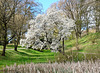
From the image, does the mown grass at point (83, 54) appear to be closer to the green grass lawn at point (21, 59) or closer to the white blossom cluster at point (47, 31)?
the green grass lawn at point (21, 59)

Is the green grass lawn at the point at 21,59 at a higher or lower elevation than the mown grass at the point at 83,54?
lower

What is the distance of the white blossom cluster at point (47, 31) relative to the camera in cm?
1238

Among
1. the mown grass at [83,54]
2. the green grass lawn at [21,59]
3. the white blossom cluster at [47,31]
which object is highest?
the white blossom cluster at [47,31]

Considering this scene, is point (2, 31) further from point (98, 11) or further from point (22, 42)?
point (98, 11)

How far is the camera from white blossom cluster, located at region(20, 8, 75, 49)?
12.4 meters

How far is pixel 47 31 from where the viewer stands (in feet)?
41.7

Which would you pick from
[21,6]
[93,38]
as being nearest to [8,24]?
[21,6]

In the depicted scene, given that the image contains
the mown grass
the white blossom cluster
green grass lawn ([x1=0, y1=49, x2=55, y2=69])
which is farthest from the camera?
the white blossom cluster

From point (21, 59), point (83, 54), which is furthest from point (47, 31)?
point (21, 59)

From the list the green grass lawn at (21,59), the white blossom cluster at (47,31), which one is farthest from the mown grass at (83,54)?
the white blossom cluster at (47,31)

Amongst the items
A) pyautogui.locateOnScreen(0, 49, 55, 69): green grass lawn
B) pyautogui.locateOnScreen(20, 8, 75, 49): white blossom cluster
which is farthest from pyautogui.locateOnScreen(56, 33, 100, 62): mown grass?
pyautogui.locateOnScreen(20, 8, 75, 49): white blossom cluster

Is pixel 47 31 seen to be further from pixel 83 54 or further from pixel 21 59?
pixel 21 59

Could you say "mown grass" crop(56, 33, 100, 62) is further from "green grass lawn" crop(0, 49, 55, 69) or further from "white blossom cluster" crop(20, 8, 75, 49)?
"white blossom cluster" crop(20, 8, 75, 49)

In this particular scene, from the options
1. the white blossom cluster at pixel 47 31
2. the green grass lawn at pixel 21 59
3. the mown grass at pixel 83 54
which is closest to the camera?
the mown grass at pixel 83 54
